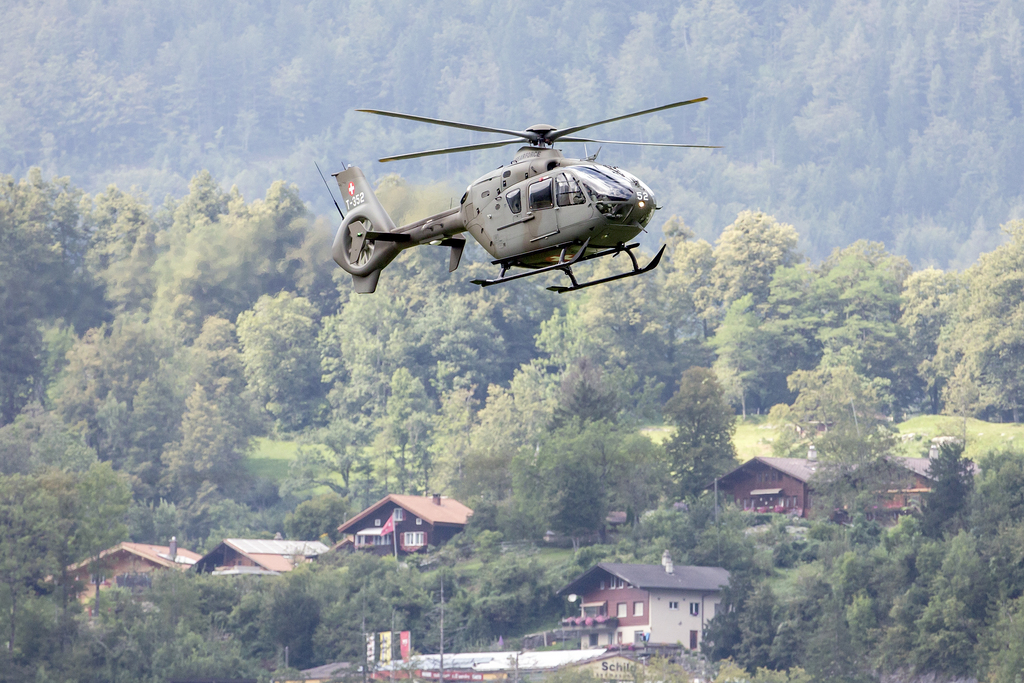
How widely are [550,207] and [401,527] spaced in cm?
6753

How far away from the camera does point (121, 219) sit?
5394 inches

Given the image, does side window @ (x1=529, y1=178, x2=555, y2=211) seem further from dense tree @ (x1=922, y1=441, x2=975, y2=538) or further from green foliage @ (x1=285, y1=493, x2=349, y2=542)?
green foliage @ (x1=285, y1=493, x2=349, y2=542)

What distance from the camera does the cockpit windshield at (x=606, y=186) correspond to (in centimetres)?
2141

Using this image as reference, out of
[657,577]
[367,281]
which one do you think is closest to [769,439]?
[657,577]

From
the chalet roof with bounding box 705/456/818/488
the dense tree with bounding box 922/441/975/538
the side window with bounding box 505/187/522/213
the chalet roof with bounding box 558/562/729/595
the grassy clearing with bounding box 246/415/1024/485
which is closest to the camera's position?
the side window with bounding box 505/187/522/213

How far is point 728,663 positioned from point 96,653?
28.5 m

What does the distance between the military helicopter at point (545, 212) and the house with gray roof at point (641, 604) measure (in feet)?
165

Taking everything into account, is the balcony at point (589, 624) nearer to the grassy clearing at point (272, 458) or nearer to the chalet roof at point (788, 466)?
the chalet roof at point (788, 466)

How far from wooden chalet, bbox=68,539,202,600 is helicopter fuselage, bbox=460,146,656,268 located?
59.6 meters

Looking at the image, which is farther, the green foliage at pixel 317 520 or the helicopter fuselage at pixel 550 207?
the green foliage at pixel 317 520

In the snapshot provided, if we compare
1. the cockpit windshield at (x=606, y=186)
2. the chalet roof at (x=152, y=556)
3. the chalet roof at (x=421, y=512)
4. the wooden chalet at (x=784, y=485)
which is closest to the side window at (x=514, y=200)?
the cockpit windshield at (x=606, y=186)

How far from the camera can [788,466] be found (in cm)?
8931

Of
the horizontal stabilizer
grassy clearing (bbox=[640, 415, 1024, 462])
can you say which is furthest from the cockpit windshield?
grassy clearing (bbox=[640, 415, 1024, 462])

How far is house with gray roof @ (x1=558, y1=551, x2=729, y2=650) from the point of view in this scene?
7231 cm
